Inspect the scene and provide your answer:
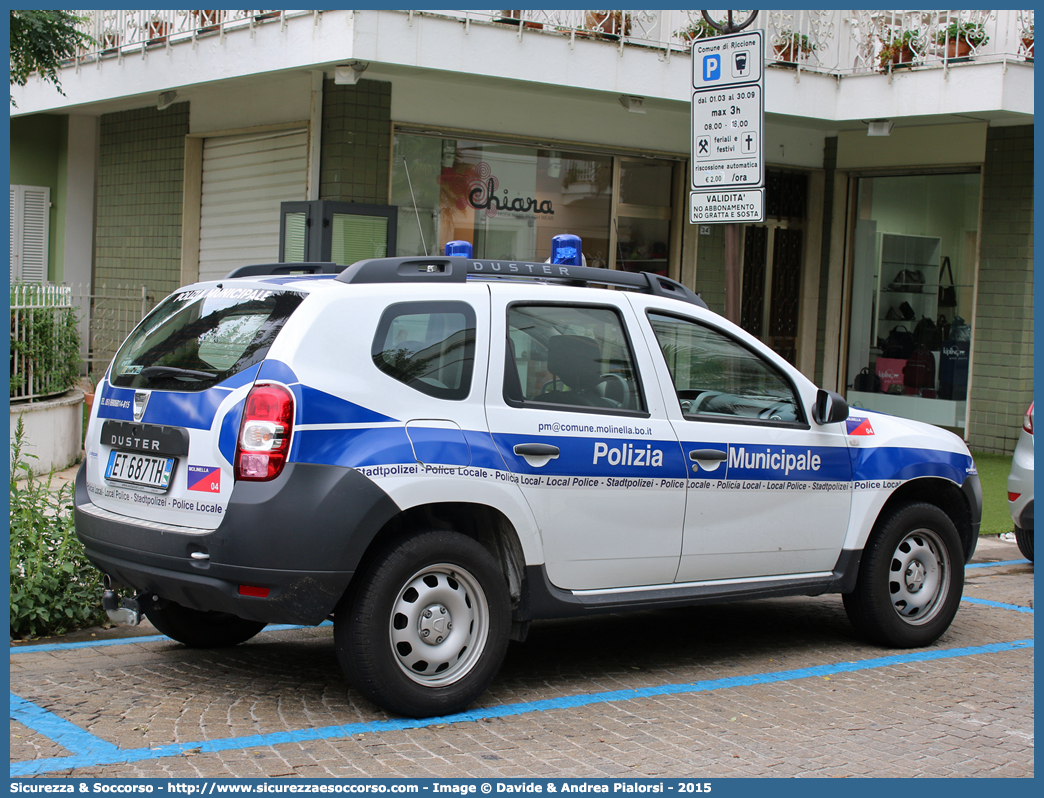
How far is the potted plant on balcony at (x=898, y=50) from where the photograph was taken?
1356 cm

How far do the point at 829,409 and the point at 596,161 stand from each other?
352 inches

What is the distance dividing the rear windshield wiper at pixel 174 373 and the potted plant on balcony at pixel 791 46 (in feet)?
34.8

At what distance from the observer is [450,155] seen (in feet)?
43.2

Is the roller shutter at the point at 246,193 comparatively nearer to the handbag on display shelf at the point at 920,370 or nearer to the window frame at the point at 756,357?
the window frame at the point at 756,357

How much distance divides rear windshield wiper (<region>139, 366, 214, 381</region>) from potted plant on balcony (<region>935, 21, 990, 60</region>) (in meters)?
10.8

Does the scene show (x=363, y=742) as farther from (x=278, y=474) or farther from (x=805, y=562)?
(x=805, y=562)

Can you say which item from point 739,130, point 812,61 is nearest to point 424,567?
point 739,130

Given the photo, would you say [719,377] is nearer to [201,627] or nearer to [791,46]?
[201,627]

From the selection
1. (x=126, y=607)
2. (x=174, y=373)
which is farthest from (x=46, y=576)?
(x=174, y=373)

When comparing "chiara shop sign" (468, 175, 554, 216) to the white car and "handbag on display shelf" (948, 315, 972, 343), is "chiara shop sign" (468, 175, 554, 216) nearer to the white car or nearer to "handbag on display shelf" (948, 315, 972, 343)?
"handbag on display shelf" (948, 315, 972, 343)

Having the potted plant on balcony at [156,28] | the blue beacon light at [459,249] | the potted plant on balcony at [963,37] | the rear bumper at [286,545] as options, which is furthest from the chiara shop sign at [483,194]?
the rear bumper at [286,545]

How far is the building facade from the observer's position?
12227mm

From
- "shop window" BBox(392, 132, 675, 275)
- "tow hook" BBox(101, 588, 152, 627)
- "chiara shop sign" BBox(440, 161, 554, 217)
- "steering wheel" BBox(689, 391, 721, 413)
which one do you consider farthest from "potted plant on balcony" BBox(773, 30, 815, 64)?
"tow hook" BBox(101, 588, 152, 627)

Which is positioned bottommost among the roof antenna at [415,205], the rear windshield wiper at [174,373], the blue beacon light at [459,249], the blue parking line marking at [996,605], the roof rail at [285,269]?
the blue parking line marking at [996,605]
